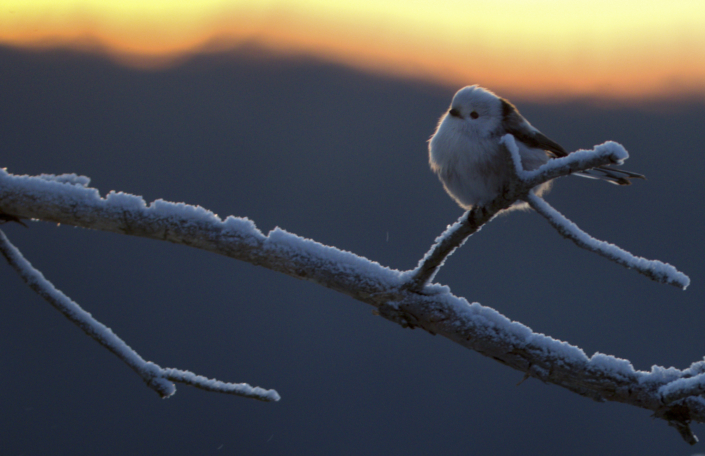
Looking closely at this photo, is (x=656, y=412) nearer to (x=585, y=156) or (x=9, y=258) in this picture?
(x=585, y=156)

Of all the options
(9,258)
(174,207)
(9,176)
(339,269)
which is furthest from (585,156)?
(9,258)

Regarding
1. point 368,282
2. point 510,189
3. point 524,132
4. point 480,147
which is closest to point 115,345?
point 368,282

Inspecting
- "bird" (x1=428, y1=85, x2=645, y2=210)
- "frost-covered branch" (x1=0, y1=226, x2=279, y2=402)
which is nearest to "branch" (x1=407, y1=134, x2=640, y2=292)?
"bird" (x1=428, y1=85, x2=645, y2=210)

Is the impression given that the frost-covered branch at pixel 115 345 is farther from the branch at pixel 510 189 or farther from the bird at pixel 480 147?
the bird at pixel 480 147

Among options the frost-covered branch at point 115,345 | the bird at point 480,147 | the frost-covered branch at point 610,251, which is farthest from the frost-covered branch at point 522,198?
the frost-covered branch at point 115,345

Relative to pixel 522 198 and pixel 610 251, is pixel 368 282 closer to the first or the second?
pixel 522 198

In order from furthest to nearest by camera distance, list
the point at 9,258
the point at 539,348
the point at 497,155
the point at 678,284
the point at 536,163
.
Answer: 1. the point at 536,163
2. the point at 497,155
3. the point at 9,258
4. the point at 539,348
5. the point at 678,284
